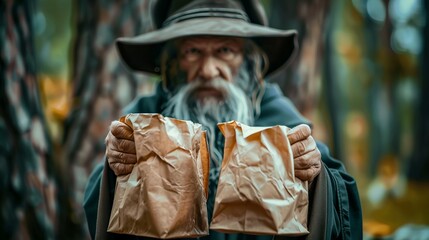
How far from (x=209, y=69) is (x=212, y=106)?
0.17 metres

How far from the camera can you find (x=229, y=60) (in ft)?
8.70

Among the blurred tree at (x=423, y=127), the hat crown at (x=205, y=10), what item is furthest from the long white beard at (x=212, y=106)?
the blurred tree at (x=423, y=127)

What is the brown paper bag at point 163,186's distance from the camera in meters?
1.72

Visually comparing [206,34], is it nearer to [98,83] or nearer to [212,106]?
[212,106]

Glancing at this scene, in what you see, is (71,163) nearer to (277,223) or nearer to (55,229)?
(55,229)

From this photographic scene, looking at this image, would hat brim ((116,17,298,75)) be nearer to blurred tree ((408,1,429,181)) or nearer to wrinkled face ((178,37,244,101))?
wrinkled face ((178,37,244,101))

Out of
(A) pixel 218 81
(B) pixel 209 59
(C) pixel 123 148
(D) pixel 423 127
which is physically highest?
(B) pixel 209 59

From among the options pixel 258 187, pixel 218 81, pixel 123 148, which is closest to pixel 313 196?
pixel 258 187

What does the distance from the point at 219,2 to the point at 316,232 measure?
1.30 meters

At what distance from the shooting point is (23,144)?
10.5 ft

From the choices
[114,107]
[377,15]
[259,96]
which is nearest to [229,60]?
[259,96]

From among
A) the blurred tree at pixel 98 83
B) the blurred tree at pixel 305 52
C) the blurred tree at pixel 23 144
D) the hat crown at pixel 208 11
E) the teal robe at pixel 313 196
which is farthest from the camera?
the blurred tree at pixel 305 52

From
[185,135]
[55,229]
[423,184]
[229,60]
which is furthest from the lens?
[423,184]

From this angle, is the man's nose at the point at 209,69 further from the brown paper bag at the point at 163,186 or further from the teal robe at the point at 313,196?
the brown paper bag at the point at 163,186
